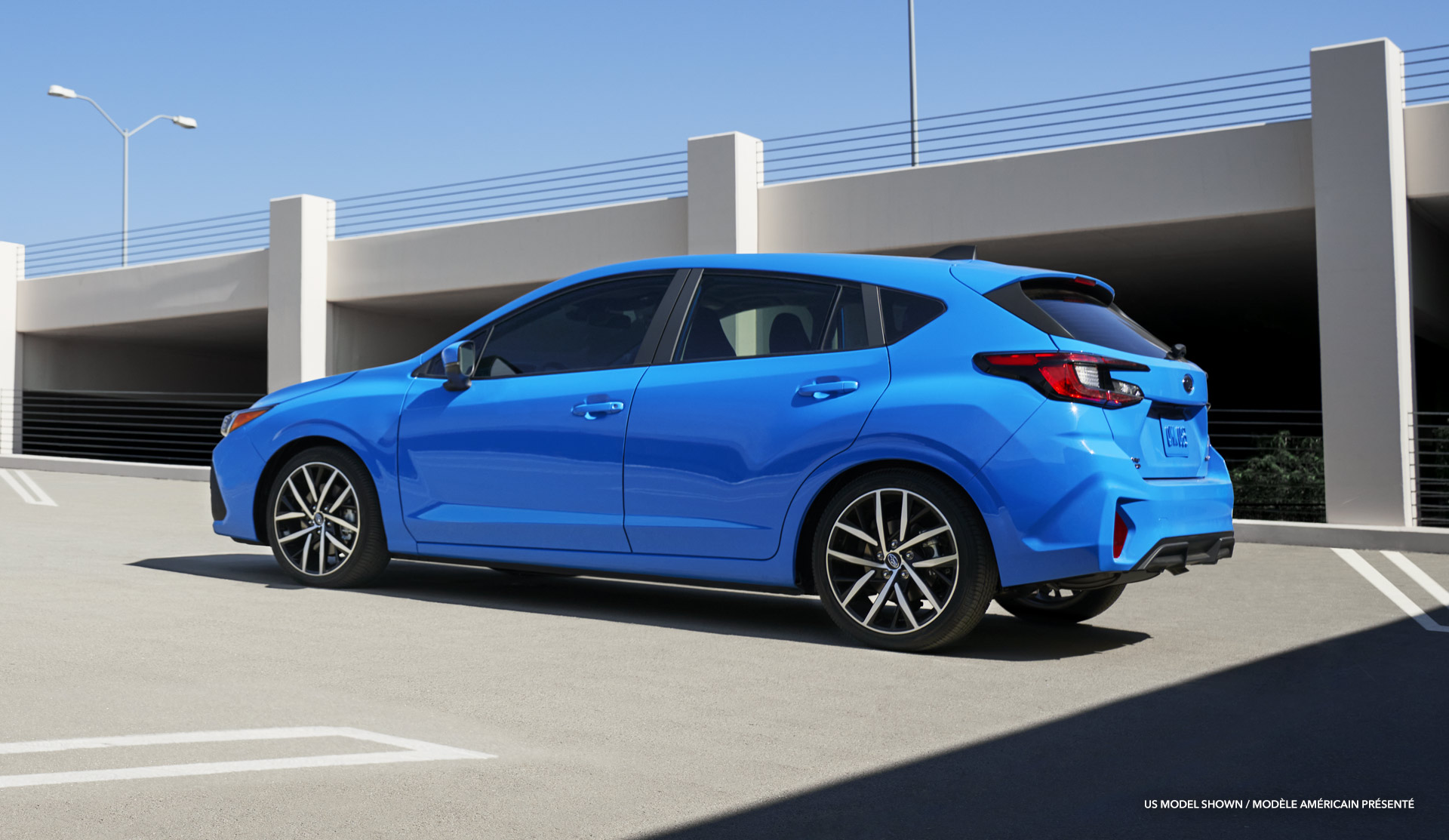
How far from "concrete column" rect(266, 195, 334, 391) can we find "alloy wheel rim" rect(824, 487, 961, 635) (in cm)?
1595

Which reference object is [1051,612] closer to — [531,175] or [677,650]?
[677,650]

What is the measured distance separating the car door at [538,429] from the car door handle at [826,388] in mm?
864

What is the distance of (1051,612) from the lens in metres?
6.26

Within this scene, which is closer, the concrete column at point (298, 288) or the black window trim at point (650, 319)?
the black window trim at point (650, 319)

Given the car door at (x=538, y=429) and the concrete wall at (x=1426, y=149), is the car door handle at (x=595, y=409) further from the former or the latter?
the concrete wall at (x=1426, y=149)

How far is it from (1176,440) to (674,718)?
253 centimetres

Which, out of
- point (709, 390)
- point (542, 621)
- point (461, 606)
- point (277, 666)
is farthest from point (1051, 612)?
point (277, 666)

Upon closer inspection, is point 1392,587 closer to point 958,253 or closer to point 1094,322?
point 1094,322

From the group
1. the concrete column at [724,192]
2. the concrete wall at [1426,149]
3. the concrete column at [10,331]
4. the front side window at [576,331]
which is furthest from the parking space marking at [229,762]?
the concrete column at [10,331]

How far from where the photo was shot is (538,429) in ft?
19.8

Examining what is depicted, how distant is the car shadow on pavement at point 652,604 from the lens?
5.62m

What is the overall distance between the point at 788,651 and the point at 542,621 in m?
1.24

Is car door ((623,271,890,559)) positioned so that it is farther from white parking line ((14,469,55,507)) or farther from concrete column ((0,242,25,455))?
concrete column ((0,242,25,455))

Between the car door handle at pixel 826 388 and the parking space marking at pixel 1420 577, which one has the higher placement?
the car door handle at pixel 826 388
